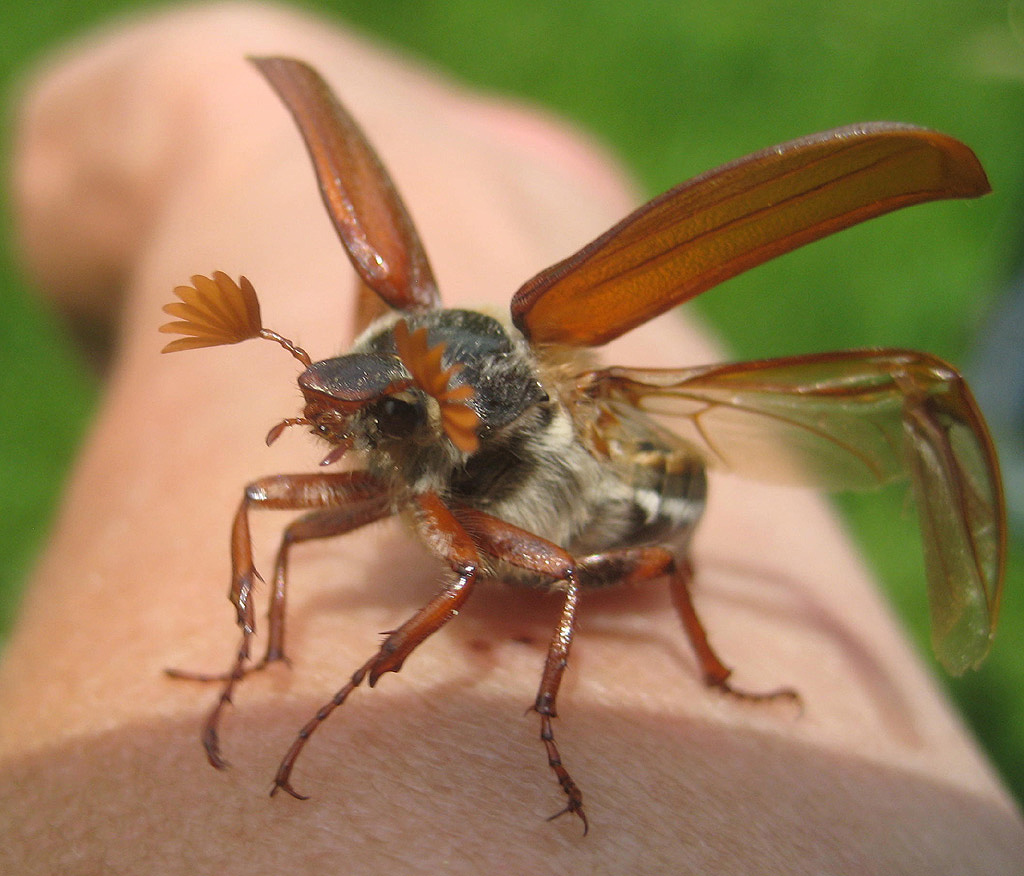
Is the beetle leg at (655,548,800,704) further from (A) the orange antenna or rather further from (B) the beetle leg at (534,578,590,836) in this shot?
(A) the orange antenna

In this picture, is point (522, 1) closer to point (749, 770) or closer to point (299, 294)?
point (299, 294)

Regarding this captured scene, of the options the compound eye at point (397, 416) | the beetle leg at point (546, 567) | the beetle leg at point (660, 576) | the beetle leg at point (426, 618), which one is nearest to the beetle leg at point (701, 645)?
the beetle leg at point (660, 576)

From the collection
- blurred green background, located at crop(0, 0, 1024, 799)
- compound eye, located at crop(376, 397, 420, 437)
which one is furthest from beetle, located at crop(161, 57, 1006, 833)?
blurred green background, located at crop(0, 0, 1024, 799)

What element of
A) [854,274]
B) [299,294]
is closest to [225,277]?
[299,294]

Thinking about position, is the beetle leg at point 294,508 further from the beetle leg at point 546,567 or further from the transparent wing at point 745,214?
the transparent wing at point 745,214

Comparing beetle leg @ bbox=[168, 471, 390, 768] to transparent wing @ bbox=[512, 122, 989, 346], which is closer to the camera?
transparent wing @ bbox=[512, 122, 989, 346]

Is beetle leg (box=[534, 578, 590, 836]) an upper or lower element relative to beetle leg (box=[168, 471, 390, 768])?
lower

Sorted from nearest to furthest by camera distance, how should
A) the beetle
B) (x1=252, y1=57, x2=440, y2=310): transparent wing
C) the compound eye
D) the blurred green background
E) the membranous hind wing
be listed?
the beetle < the compound eye < the membranous hind wing < (x1=252, y1=57, x2=440, y2=310): transparent wing < the blurred green background
